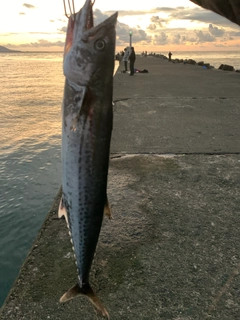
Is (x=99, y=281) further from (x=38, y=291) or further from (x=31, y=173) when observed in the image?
(x=31, y=173)

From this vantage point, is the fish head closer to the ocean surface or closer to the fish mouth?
the fish mouth

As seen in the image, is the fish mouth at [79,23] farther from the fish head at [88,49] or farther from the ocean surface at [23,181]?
the ocean surface at [23,181]

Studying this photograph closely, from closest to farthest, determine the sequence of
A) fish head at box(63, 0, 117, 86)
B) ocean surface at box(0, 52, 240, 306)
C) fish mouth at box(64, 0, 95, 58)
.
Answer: fish mouth at box(64, 0, 95, 58)
fish head at box(63, 0, 117, 86)
ocean surface at box(0, 52, 240, 306)

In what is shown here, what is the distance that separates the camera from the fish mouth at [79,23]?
1815 millimetres

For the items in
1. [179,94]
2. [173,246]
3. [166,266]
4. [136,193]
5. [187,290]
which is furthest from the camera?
[179,94]

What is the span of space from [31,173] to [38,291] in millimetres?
5987

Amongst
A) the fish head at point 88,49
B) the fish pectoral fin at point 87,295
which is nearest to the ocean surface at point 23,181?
the fish pectoral fin at point 87,295

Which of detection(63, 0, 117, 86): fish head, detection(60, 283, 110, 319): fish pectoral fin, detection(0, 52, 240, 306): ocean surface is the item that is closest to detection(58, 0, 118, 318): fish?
detection(63, 0, 117, 86): fish head

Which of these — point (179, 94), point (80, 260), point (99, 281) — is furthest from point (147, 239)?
point (179, 94)

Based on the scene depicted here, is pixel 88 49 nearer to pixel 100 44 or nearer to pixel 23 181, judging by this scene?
pixel 100 44

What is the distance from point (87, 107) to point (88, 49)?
1.13 ft

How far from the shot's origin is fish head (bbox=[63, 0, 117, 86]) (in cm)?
192

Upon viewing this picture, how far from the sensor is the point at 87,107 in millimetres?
1994

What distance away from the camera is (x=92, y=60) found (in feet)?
6.54
